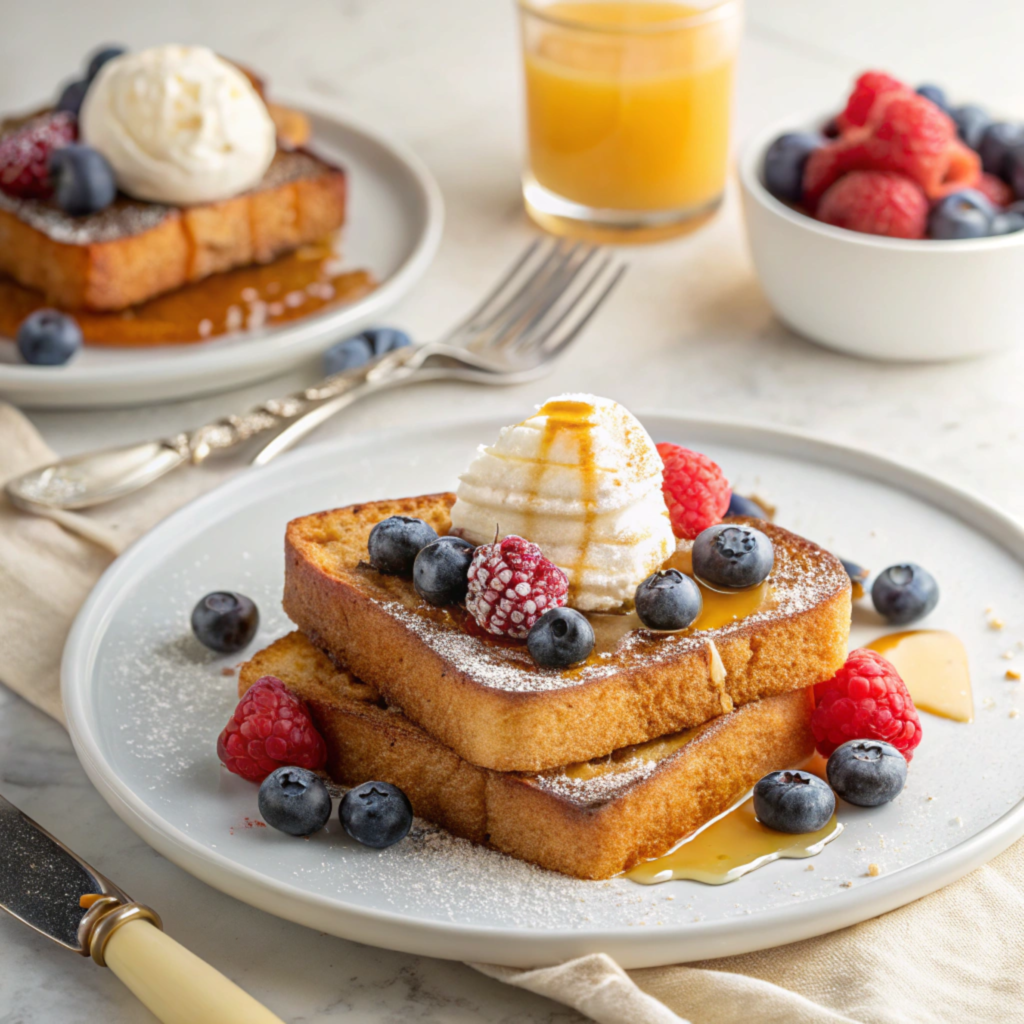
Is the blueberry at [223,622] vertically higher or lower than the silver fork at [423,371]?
higher

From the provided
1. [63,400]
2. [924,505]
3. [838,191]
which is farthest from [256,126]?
[924,505]

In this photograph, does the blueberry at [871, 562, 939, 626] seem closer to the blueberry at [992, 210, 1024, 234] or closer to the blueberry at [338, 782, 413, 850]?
the blueberry at [338, 782, 413, 850]

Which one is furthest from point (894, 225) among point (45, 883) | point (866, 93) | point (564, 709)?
point (45, 883)

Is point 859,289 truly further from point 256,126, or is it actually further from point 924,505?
point 256,126

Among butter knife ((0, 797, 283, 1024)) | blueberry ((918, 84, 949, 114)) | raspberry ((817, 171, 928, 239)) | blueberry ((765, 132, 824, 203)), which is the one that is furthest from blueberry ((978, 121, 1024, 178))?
butter knife ((0, 797, 283, 1024))

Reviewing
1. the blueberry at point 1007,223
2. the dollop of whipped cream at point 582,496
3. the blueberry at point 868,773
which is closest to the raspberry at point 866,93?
the blueberry at point 1007,223

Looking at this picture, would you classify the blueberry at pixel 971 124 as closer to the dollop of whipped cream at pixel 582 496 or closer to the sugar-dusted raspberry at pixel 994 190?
the sugar-dusted raspberry at pixel 994 190

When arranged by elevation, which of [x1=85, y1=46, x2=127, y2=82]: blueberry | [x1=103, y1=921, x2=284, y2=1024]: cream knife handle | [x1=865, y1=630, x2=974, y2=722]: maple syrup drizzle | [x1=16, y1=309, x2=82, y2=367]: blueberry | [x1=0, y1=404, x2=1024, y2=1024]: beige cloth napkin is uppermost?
[x1=85, y1=46, x2=127, y2=82]: blueberry
